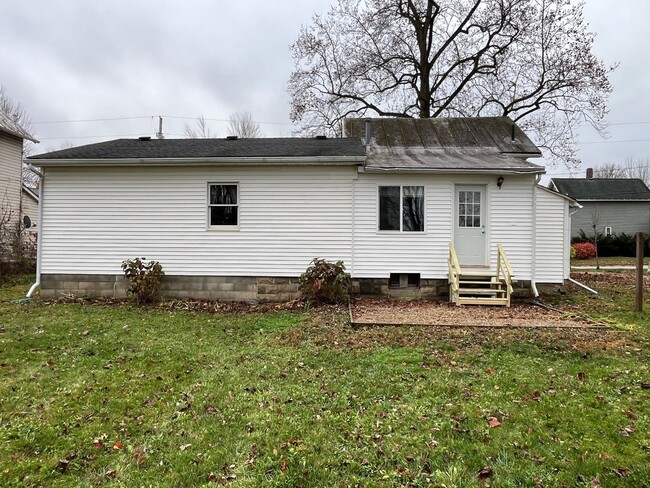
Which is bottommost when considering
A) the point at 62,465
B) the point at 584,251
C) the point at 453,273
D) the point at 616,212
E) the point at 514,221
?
the point at 62,465

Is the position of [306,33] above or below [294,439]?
above

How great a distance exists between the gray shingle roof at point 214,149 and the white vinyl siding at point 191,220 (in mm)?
372

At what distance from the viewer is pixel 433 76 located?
66.9 feet

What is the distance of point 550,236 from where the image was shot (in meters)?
9.40

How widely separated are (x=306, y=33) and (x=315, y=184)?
15.2 metres

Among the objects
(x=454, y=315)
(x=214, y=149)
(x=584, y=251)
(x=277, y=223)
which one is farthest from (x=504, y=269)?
(x=584, y=251)

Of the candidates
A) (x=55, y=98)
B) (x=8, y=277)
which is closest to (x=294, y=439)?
(x=8, y=277)

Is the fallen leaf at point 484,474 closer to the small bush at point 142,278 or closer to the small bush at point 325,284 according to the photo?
the small bush at point 325,284

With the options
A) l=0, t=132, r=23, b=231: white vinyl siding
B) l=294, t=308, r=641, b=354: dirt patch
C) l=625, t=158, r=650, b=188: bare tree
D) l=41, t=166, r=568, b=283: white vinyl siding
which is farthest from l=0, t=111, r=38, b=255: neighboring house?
l=625, t=158, r=650, b=188: bare tree

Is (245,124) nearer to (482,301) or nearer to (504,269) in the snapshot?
(504,269)

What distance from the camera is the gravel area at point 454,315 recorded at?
6.77m

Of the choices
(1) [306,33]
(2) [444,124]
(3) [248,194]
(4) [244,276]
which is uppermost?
(1) [306,33]

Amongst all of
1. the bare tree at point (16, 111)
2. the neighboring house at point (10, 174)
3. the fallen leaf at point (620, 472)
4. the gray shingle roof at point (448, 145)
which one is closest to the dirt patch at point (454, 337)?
the fallen leaf at point (620, 472)

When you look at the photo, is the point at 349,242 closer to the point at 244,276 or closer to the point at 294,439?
the point at 244,276
